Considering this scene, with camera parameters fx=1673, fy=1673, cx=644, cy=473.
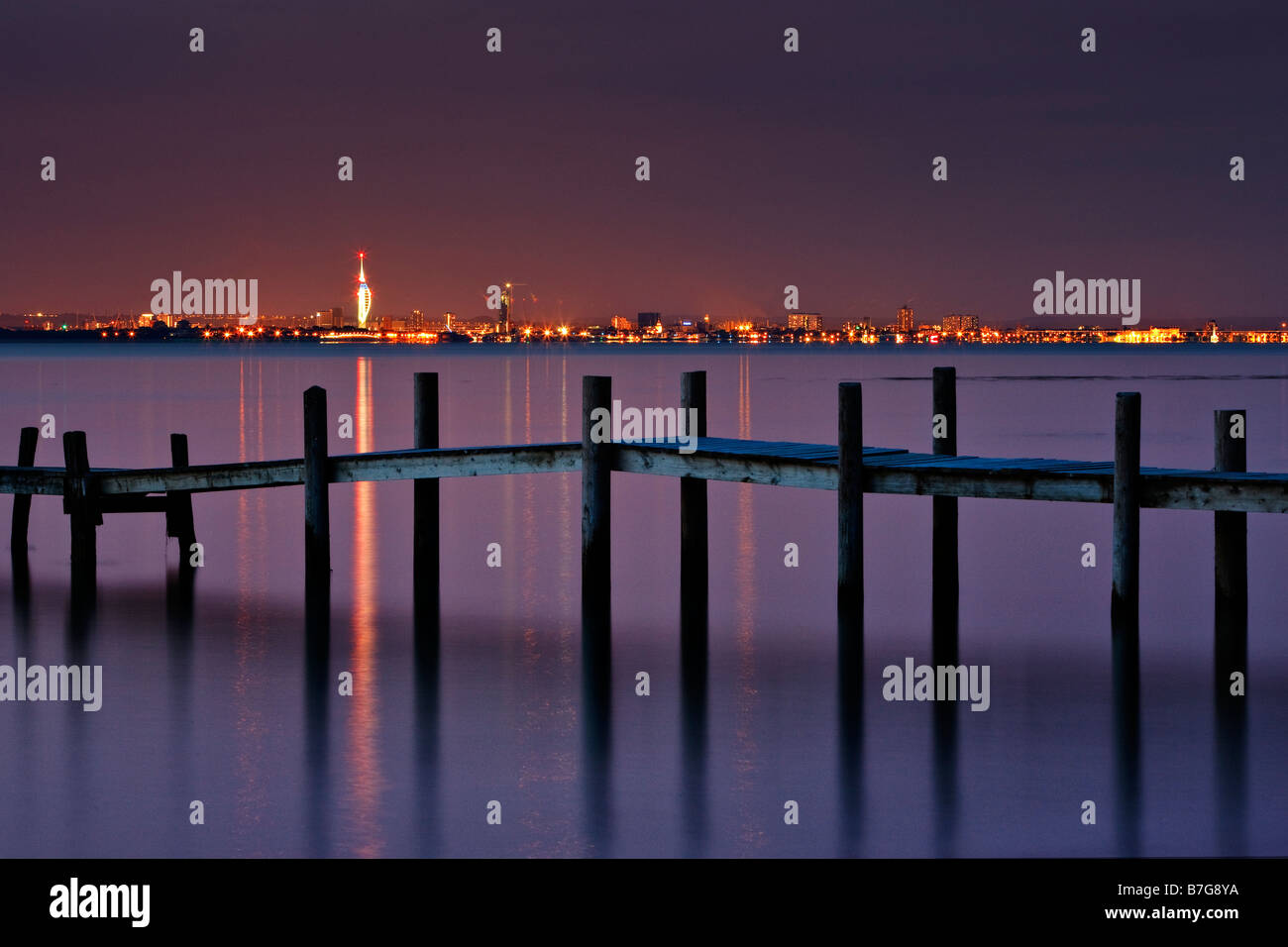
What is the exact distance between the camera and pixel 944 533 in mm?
17828

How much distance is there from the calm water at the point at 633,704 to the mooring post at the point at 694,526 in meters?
0.30

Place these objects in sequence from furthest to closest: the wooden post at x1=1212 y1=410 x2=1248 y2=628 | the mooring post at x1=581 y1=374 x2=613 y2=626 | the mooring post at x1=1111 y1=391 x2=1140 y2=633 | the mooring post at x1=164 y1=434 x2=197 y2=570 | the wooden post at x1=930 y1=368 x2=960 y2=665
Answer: the mooring post at x1=164 y1=434 x2=197 y2=570 < the wooden post at x1=930 y1=368 x2=960 y2=665 < the mooring post at x1=581 y1=374 x2=613 y2=626 < the wooden post at x1=1212 y1=410 x2=1248 y2=628 < the mooring post at x1=1111 y1=391 x2=1140 y2=633

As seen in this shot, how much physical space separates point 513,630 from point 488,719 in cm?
385

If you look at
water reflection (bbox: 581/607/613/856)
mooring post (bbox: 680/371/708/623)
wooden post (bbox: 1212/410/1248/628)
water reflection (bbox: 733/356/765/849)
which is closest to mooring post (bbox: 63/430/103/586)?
water reflection (bbox: 581/607/613/856)

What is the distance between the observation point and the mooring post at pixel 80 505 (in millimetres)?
19188

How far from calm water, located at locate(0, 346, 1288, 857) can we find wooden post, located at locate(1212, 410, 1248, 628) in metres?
0.34

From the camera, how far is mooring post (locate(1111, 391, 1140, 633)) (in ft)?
49.0

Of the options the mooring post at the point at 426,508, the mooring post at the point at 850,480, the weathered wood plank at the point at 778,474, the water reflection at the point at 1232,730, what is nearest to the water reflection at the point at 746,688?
the mooring post at the point at 850,480

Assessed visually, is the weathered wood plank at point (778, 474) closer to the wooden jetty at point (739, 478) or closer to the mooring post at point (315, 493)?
the wooden jetty at point (739, 478)

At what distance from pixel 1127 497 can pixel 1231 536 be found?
66.5 inches

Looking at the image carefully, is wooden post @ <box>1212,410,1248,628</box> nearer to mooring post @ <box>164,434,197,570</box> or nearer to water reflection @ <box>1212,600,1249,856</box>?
water reflection @ <box>1212,600,1249,856</box>

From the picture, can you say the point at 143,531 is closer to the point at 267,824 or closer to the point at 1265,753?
the point at 267,824
